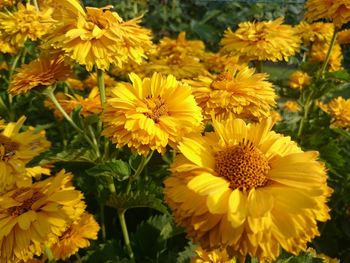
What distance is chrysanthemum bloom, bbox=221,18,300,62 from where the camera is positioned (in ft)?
7.45

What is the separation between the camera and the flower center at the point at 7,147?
189 centimetres

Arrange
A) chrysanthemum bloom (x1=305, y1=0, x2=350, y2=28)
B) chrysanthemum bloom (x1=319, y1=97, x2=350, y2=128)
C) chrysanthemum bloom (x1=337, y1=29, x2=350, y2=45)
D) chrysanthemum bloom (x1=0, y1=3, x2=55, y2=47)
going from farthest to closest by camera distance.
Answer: chrysanthemum bloom (x1=337, y1=29, x2=350, y2=45)
chrysanthemum bloom (x1=319, y1=97, x2=350, y2=128)
chrysanthemum bloom (x1=0, y1=3, x2=55, y2=47)
chrysanthemum bloom (x1=305, y1=0, x2=350, y2=28)

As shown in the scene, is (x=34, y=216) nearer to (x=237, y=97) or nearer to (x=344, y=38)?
(x=237, y=97)

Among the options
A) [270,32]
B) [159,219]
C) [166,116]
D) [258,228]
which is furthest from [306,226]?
[270,32]

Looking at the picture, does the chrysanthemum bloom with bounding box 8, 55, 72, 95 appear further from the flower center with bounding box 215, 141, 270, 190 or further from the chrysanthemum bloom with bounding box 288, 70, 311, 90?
the chrysanthemum bloom with bounding box 288, 70, 311, 90

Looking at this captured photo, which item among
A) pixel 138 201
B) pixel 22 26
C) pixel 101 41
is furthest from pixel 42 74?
pixel 22 26

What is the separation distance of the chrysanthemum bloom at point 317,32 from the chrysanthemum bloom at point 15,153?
187 cm

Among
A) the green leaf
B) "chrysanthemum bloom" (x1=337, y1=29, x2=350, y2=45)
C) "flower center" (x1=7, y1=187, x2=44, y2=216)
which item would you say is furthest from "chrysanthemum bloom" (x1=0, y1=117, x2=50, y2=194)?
"chrysanthemum bloom" (x1=337, y1=29, x2=350, y2=45)

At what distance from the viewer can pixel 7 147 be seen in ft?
6.31

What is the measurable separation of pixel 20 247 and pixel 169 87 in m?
0.74

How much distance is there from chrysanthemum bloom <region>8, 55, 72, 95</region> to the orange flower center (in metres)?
0.39

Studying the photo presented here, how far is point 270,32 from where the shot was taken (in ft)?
7.78

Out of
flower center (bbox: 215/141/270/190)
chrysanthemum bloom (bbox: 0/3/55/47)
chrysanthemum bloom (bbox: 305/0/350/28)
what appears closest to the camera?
flower center (bbox: 215/141/270/190)

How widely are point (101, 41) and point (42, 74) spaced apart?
30 cm
